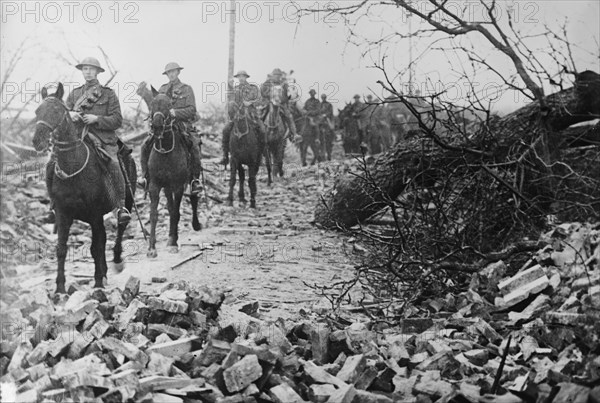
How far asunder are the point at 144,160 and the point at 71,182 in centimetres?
109

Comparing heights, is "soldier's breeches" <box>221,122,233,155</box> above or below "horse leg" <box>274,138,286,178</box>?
above

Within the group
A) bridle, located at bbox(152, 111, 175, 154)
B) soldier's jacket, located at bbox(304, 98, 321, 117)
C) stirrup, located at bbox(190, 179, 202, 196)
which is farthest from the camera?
soldier's jacket, located at bbox(304, 98, 321, 117)

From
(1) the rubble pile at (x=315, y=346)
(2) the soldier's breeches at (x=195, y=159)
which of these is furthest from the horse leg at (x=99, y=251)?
(2) the soldier's breeches at (x=195, y=159)

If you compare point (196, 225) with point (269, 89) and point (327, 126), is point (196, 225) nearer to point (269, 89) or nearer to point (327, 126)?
point (269, 89)

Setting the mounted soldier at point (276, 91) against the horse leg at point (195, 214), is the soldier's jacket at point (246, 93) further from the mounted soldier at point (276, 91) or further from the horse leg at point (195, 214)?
the horse leg at point (195, 214)

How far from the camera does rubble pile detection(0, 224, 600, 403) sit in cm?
447

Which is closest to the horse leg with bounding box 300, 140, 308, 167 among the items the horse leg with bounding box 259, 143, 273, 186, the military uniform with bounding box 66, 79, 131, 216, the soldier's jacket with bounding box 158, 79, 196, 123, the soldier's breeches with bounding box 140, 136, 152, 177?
the horse leg with bounding box 259, 143, 273, 186

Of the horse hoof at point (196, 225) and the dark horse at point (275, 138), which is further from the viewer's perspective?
the dark horse at point (275, 138)

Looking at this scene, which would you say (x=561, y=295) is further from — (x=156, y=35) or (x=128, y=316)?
(x=156, y=35)

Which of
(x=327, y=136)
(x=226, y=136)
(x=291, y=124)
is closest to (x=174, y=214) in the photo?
(x=226, y=136)

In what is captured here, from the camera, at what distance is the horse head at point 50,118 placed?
5.07m

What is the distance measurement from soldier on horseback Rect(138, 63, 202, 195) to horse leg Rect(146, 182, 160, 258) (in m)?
0.10

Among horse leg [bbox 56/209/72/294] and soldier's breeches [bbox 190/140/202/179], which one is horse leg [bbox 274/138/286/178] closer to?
soldier's breeches [bbox 190/140/202/179]

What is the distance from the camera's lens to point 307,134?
804cm
